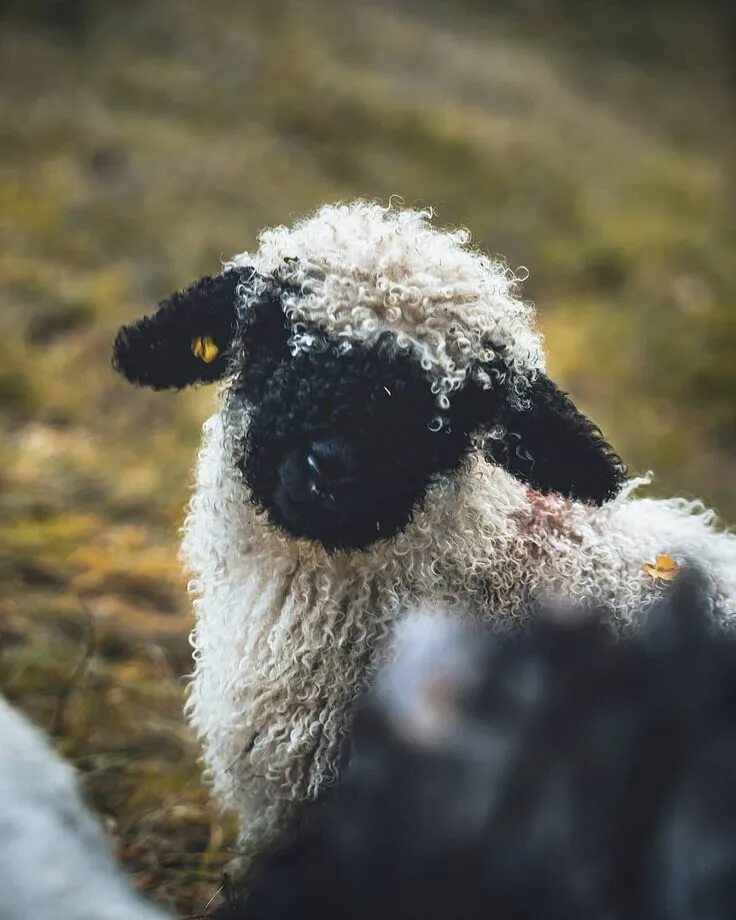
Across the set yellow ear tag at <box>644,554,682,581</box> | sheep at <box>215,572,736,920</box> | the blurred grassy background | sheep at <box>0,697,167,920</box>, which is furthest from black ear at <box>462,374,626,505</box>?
the blurred grassy background

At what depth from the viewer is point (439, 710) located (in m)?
1.42

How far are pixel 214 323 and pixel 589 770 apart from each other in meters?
1.32

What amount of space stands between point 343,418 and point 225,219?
5068mm

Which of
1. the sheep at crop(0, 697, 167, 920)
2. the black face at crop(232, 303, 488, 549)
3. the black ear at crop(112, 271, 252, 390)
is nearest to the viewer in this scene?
the sheep at crop(0, 697, 167, 920)

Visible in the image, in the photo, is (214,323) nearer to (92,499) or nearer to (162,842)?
(162,842)

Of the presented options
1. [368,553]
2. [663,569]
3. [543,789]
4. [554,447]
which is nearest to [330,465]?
[368,553]

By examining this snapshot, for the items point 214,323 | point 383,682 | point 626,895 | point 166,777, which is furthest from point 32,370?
point 626,895

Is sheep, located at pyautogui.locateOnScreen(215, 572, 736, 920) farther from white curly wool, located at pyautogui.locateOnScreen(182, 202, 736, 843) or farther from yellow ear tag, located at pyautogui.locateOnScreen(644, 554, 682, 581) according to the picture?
yellow ear tag, located at pyautogui.locateOnScreen(644, 554, 682, 581)

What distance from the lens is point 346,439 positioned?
1951mm

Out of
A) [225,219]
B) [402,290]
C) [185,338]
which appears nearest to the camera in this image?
[402,290]

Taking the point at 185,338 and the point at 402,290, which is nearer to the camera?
the point at 402,290

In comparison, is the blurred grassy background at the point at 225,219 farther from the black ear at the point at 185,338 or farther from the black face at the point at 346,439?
the black ear at the point at 185,338

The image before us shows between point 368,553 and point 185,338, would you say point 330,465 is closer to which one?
point 368,553

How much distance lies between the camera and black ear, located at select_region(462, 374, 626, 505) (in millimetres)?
2135
